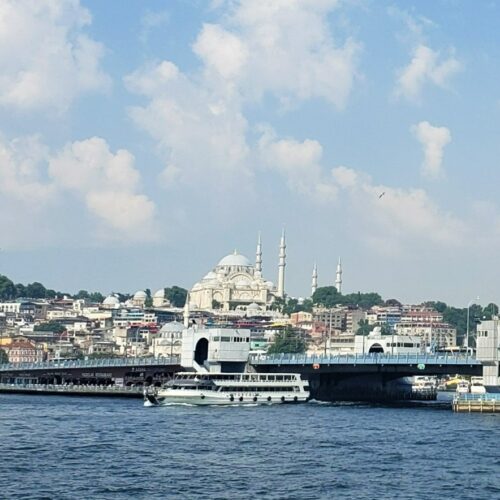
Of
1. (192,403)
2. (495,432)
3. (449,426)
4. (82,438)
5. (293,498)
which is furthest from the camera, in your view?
(192,403)

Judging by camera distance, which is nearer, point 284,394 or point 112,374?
point 284,394

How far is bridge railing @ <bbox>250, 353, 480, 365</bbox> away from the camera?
122 meters

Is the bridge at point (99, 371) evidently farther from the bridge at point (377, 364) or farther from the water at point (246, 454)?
the water at point (246, 454)

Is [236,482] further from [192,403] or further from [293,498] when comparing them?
[192,403]

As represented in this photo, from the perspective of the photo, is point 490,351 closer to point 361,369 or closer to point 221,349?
point 361,369

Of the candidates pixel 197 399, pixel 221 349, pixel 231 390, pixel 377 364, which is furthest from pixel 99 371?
pixel 377 364

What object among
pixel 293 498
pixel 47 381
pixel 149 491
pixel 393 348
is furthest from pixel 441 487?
pixel 47 381

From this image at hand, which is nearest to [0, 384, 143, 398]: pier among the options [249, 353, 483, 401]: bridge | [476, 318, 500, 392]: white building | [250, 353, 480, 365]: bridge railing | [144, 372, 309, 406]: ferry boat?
[250, 353, 480, 365]: bridge railing

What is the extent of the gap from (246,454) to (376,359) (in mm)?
54847

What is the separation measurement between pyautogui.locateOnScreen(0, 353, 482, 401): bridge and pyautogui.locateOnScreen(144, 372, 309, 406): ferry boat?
5.57 m

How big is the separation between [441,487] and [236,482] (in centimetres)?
954

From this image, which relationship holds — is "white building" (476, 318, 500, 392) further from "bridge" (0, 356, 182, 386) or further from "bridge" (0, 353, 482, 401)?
"bridge" (0, 356, 182, 386)

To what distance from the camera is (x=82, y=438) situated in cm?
8269

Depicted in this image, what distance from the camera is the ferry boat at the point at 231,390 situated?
119 metres
